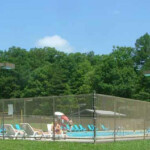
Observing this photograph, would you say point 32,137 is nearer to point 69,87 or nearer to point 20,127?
point 20,127

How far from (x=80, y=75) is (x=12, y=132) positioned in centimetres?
6054

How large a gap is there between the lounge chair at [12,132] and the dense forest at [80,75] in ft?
150

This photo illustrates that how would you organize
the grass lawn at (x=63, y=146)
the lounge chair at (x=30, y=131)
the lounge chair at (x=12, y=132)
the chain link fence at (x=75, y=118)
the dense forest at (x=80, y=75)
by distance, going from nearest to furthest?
the grass lawn at (x=63, y=146), the chain link fence at (x=75, y=118), the lounge chair at (x=30, y=131), the lounge chair at (x=12, y=132), the dense forest at (x=80, y=75)

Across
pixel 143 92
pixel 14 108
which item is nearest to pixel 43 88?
pixel 143 92

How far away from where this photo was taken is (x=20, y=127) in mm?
19297

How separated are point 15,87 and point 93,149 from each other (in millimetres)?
67910

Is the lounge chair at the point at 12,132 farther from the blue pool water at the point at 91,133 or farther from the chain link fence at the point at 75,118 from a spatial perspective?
the blue pool water at the point at 91,133

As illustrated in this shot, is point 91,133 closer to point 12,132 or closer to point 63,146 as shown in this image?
point 63,146

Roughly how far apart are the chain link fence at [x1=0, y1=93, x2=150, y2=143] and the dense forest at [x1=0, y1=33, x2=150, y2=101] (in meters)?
44.1

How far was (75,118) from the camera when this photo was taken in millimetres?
17312

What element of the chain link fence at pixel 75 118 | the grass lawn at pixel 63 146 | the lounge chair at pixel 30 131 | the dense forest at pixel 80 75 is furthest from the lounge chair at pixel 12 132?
the dense forest at pixel 80 75

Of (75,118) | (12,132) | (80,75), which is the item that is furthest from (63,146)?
(80,75)

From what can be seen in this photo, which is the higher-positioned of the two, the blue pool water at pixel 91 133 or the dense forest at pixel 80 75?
the dense forest at pixel 80 75

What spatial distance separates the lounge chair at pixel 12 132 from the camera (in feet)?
61.4
